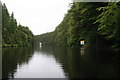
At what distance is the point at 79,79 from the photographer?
6.32m

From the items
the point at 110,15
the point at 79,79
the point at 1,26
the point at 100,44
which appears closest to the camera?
the point at 79,79

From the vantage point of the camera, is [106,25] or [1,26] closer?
[106,25]

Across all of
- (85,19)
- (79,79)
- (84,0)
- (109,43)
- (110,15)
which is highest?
(84,0)

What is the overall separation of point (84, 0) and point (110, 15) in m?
14.6

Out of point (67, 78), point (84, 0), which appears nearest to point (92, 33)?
point (84, 0)

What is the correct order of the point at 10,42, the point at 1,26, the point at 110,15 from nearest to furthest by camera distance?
1. the point at 110,15
2. the point at 1,26
3. the point at 10,42

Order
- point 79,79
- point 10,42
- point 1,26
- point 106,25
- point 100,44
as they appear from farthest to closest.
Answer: point 10,42, point 1,26, point 100,44, point 106,25, point 79,79

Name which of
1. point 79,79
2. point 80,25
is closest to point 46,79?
point 79,79

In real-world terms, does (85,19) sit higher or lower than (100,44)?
higher

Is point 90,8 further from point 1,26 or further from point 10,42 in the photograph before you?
point 10,42

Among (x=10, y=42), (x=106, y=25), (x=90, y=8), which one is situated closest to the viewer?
(x=106, y=25)

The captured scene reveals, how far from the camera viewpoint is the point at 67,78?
256 inches

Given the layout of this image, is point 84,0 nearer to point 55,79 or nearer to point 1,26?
point 55,79

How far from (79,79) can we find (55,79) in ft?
2.78
